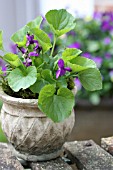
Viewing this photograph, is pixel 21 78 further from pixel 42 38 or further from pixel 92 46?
pixel 92 46

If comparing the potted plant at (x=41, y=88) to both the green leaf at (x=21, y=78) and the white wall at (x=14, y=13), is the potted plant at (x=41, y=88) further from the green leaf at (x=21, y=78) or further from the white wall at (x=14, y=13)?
the white wall at (x=14, y=13)

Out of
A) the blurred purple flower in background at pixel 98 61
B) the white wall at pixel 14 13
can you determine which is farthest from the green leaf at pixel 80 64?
the white wall at pixel 14 13

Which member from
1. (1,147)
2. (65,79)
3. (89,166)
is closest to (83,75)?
(65,79)

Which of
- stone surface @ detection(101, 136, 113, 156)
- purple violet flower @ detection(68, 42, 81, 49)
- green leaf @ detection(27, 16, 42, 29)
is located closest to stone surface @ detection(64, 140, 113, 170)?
stone surface @ detection(101, 136, 113, 156)

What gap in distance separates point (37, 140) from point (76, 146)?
0.21 meters

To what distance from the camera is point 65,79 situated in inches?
51.8

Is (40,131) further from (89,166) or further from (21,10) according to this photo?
(21,10)

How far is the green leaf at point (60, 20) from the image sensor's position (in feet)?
4.43

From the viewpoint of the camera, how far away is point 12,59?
1347mm

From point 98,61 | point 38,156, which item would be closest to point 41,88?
point 38,156

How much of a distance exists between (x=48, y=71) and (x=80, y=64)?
0.31 feet

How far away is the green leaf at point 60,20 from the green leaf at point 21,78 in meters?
0.15

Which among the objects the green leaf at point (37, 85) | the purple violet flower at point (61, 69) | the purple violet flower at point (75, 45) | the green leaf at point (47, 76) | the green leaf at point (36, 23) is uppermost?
the green leaf at point (36, 23)

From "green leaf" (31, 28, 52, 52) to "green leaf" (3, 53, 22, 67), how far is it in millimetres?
79
